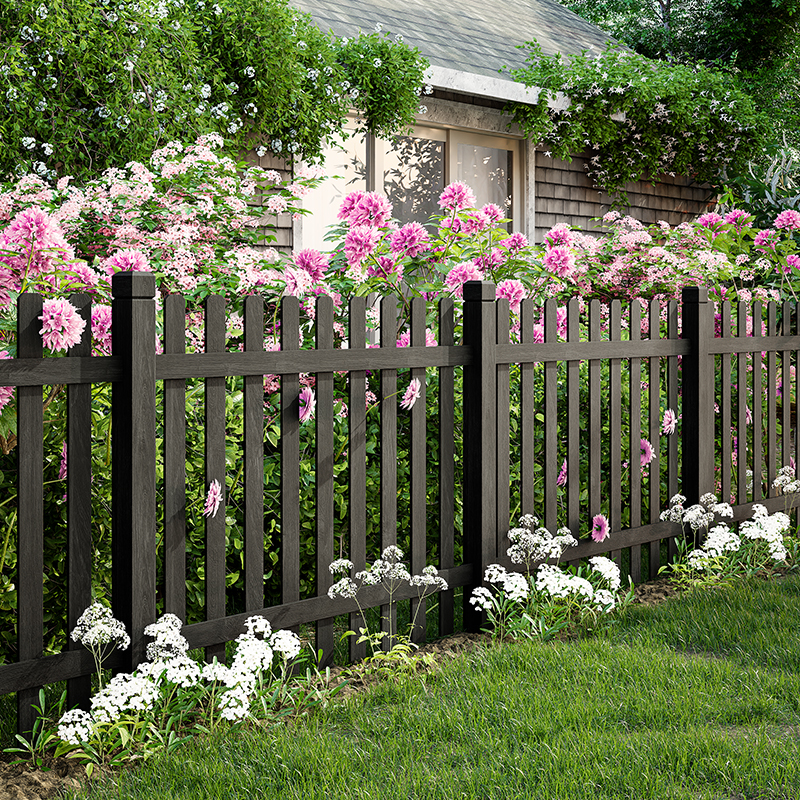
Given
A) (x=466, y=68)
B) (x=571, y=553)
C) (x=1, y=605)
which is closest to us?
(x=1, y=605)

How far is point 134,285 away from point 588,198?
766 cm

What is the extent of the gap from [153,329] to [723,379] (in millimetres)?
3131

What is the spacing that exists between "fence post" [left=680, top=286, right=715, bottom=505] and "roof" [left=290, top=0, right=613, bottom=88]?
4.39 metres

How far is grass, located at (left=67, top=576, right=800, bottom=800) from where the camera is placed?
2.19 m

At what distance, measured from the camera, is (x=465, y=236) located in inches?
166

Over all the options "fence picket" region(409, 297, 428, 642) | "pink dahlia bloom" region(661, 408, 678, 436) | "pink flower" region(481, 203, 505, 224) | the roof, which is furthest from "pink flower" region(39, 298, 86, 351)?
Result: the roof

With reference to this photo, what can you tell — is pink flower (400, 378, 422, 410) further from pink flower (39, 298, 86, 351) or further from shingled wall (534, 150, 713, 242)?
shingled wall (534, 150, 713, 242)

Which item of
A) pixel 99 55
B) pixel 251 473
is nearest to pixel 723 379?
pixel 251 473

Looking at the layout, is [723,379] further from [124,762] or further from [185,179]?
[124,762]

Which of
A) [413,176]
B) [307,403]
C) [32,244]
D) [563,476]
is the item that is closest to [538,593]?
[563,476]

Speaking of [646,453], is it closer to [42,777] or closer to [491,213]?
[491,213]

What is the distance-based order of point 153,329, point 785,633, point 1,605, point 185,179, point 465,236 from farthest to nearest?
1. point 185,179
2. point 465,236
3. point 785,633
4. point 1,605
5. point 153,329

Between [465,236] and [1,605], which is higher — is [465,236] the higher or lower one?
the higher one

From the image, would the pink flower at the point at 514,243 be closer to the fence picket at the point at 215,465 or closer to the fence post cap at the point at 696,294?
the fence post cap at the point at 696,294
